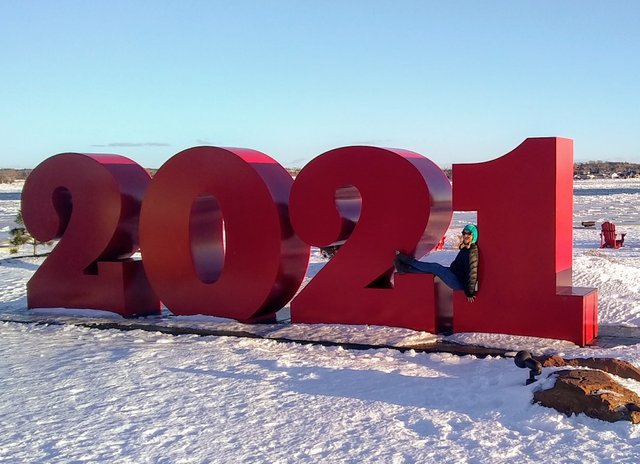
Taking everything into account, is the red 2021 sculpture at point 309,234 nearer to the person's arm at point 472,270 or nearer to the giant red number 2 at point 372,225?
the giant red number 2 at point 372,225

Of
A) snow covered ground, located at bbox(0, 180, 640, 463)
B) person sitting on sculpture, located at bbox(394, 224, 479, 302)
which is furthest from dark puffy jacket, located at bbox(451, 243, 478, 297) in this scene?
snow covered ground, located at bbox(0, 180, 640, 463)

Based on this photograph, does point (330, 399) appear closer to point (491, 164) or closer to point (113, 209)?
point (491, 164)

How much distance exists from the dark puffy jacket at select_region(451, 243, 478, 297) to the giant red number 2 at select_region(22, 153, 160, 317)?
193 inches

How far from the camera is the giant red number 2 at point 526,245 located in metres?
7.82

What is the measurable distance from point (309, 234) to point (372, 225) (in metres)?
0.79

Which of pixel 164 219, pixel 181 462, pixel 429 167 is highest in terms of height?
pixel 429 167

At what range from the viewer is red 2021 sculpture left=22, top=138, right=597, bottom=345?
7984 mm

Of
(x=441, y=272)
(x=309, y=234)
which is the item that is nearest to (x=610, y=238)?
(x=441, y=272)

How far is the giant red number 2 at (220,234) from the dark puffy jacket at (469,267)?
2260 mm

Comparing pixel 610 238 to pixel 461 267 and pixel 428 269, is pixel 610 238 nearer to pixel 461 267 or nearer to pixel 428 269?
pixel 461 267

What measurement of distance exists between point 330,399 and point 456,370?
1.45 meters

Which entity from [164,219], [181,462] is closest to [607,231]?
[164,219]

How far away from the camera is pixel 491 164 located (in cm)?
822

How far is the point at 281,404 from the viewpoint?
19.3 ft
